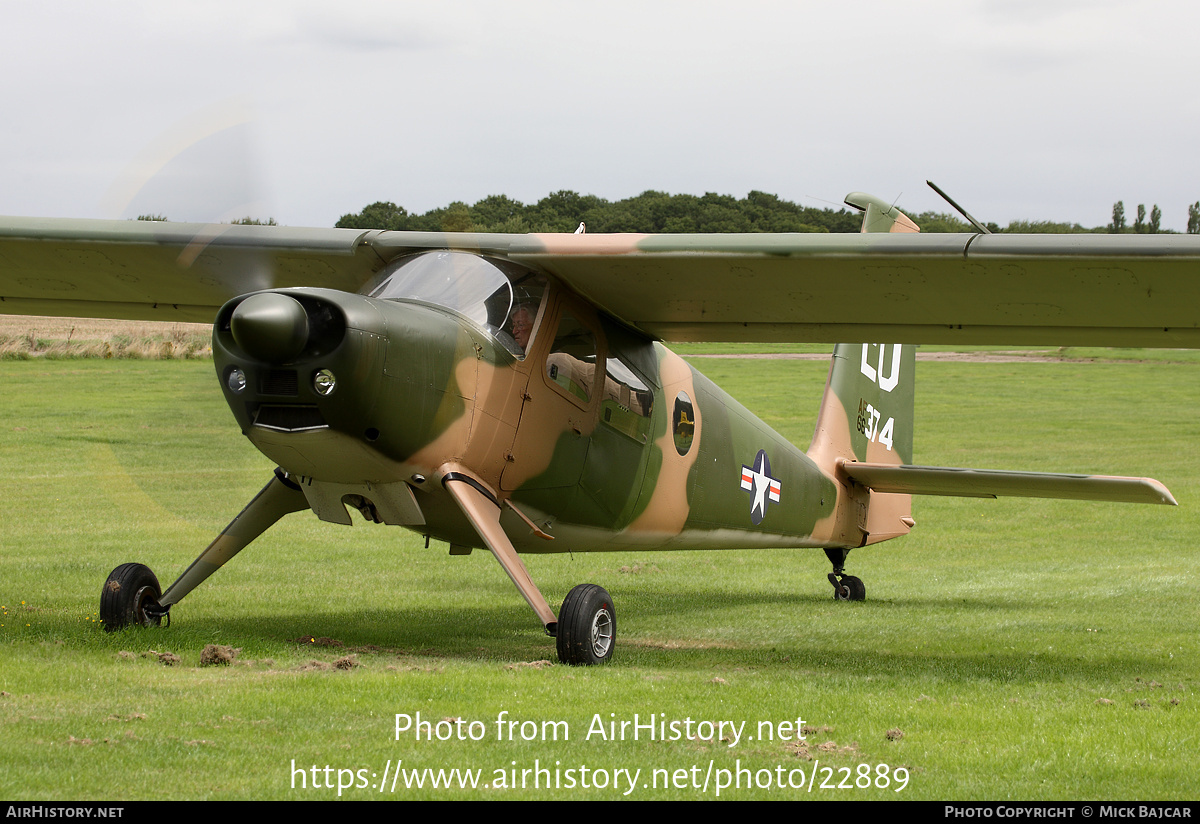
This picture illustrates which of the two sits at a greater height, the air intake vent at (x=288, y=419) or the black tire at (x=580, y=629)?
the air intake vent at (x=288, y=419)

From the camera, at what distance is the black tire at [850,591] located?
1272cm

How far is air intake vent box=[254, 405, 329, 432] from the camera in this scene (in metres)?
6.86

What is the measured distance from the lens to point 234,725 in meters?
5.58

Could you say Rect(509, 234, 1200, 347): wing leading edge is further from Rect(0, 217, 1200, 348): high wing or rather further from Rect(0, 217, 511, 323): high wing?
Rect(0, 217, 511, 323): high wing

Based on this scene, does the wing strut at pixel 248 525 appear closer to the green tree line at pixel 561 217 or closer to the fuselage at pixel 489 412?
the fuselage at pixel 489 412

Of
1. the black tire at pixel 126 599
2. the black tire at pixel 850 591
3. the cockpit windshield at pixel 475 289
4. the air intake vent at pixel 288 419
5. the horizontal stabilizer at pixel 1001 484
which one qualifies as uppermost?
the cockpit windshield at pixel 475 289

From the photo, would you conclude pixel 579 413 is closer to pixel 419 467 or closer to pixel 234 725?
pixel 419 467

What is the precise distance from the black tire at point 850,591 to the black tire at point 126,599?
7.34 meters

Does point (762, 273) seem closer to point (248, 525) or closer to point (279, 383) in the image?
point (279, 383)

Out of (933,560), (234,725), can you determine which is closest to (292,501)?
(234,725)

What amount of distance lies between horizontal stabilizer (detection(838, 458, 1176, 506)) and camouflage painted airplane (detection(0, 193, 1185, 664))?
0.03 meters

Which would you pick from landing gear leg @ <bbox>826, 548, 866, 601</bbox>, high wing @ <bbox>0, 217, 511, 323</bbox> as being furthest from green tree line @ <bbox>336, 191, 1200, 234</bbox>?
landing gear leg @ <bbox>826, 548, 866, 601</bbox>

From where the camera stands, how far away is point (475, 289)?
8.05 m

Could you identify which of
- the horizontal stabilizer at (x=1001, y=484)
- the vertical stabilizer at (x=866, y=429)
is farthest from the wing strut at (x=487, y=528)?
the vertical stabilizer at (x=866, y=429)
